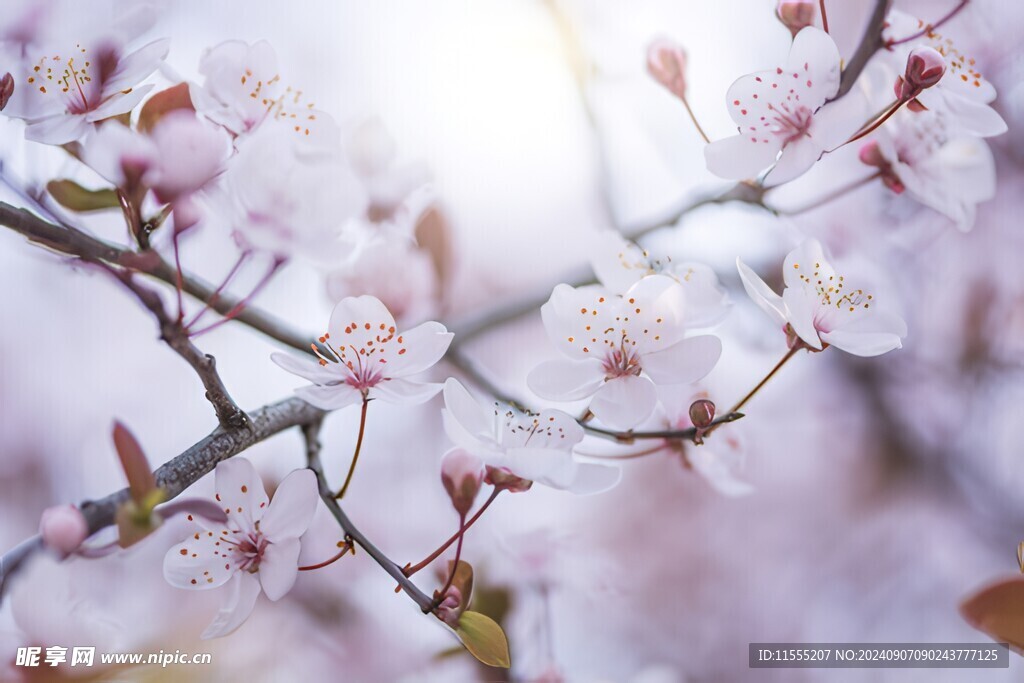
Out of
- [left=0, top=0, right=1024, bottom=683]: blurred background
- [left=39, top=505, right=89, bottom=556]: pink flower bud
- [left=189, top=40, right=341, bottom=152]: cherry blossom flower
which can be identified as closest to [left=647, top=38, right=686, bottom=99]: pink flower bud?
[left=0, top=0, right=1024, bottom=683]: blurred background

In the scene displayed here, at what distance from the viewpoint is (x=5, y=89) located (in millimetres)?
416

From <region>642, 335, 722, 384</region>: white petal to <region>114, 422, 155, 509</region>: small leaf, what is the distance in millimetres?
262

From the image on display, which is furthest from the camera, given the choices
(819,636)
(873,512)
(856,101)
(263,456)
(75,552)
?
(873,512)

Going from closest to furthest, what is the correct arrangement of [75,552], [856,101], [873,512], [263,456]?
[75,552], [856,101], [263,456], [873,512]

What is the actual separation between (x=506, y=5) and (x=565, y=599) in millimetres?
558

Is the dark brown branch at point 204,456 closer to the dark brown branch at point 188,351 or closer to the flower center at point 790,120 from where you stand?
the dark brown branch at point 188,351

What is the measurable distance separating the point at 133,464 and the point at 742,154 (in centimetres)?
40

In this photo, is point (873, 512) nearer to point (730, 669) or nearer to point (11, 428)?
point (730, 669)

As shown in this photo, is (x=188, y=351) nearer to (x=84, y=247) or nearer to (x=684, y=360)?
(x=84, y=247)

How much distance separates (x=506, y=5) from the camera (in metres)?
0.70

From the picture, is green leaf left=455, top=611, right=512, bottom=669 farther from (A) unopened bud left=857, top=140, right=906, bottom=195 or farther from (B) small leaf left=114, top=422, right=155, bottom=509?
(A) unopened bud left=857, top=140, right=906, bottom=195

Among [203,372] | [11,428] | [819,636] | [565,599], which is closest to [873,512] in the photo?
[819,636]

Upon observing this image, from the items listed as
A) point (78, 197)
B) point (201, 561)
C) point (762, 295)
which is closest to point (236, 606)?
point (201, 561)

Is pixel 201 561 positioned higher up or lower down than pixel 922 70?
lower down
